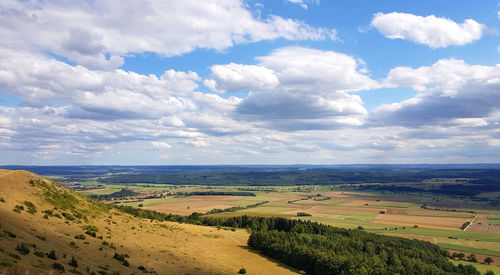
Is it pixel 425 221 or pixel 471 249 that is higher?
pixel 471 249

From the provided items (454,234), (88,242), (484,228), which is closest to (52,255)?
(88,242)

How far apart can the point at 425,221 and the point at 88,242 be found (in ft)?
568

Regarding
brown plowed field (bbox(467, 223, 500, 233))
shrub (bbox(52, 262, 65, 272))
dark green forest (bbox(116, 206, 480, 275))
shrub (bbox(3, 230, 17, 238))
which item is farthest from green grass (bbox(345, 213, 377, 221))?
shrub (bbox(3, 230, 17, 238))

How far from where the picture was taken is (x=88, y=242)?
49781 millimetres

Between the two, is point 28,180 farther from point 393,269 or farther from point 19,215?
point 393,269

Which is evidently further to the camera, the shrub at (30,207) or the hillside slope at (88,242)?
the shrub at (30,207)

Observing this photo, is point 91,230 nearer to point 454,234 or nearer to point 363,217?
point 454,234

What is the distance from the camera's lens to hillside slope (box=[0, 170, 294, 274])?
35781mm

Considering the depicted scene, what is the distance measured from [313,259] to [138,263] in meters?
40.4

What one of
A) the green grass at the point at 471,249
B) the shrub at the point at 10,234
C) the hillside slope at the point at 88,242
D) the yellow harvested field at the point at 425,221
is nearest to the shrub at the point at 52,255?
the hillside slope at the point at 88,242

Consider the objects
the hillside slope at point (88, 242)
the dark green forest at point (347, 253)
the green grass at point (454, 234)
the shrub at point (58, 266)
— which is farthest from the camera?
the green grass at point (454, 234)

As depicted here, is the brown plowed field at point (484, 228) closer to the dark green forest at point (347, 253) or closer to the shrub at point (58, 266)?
the dark green forest at point (347, 253)

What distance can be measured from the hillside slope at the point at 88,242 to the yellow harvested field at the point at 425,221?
4732 inches

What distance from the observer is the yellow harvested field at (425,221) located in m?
160
